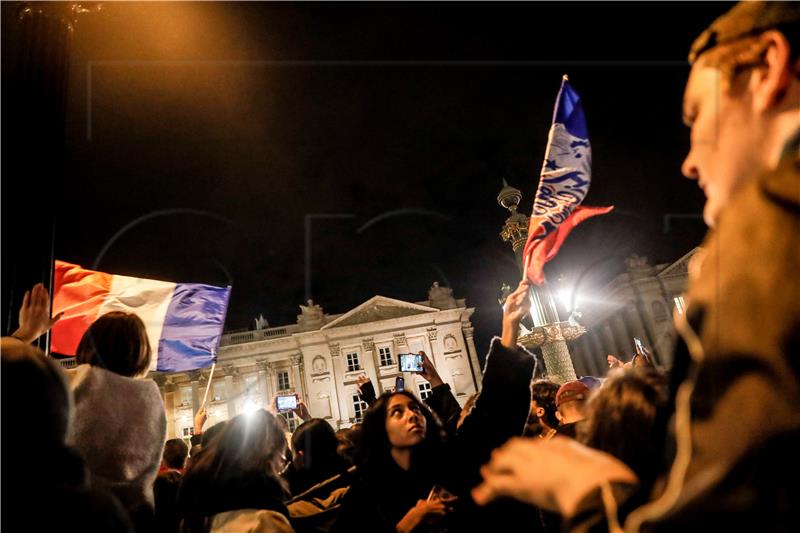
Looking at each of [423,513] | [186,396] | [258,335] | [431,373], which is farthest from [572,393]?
[186,396]

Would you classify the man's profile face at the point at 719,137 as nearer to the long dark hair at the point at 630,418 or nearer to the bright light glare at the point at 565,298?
the long dark hair at the point at 630,418

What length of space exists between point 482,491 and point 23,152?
3957 millimetres

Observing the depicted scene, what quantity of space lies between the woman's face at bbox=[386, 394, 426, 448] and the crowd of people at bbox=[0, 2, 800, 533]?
0.01 meters

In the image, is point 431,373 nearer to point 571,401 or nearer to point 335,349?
point 571,401

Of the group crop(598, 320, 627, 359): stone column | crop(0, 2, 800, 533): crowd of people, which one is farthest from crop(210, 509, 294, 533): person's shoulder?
crop(598, 320, 627, 359): stone column

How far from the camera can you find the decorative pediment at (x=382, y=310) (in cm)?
4741

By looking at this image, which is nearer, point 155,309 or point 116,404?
point 116,404

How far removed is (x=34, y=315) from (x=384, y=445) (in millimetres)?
2380

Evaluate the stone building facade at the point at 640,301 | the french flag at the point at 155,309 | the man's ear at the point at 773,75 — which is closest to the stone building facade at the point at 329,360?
the stone building facade at the point at 640,301

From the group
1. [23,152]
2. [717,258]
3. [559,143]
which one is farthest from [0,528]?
[559,143]

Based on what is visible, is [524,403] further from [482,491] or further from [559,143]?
[559,143]

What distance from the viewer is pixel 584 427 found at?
2131 mm

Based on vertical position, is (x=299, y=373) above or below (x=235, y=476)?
above

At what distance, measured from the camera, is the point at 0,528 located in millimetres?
1403
